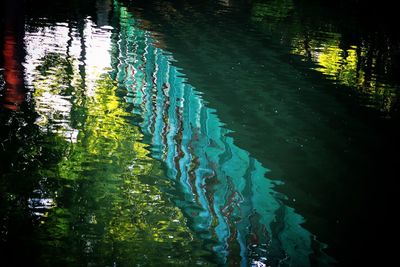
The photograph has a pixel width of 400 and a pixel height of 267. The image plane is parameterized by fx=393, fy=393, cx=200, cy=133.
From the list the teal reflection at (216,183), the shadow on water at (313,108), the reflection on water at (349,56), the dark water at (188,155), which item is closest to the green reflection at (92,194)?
the dark water at (188,155)

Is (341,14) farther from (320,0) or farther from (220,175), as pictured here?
(220,175)

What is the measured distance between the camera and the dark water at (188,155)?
18.7ft

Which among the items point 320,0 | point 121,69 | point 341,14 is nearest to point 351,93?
point 121,69

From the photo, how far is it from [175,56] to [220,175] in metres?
9.14

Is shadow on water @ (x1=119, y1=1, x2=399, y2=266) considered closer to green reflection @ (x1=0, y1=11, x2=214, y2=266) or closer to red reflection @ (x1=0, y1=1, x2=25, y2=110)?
green reflection @ (x1=0, y1=11, x2=214, y2=266)

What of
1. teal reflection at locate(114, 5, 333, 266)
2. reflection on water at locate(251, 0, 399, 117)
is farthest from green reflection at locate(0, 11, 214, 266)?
reflection on water at locate(251, 0, 399, 117)

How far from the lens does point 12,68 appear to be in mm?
12203

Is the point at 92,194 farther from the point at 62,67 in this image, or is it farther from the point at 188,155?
the point at 62,67

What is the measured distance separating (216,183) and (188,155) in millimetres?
1148

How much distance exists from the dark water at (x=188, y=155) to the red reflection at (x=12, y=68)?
69mm

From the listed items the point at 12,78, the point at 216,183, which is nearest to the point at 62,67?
the point at 12,78

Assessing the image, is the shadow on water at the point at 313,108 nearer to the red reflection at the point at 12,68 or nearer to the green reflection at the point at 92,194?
the green reflection at the point at 92,194

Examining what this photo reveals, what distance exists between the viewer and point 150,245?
5.51 m

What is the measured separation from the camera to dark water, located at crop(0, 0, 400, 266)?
5.70 m
